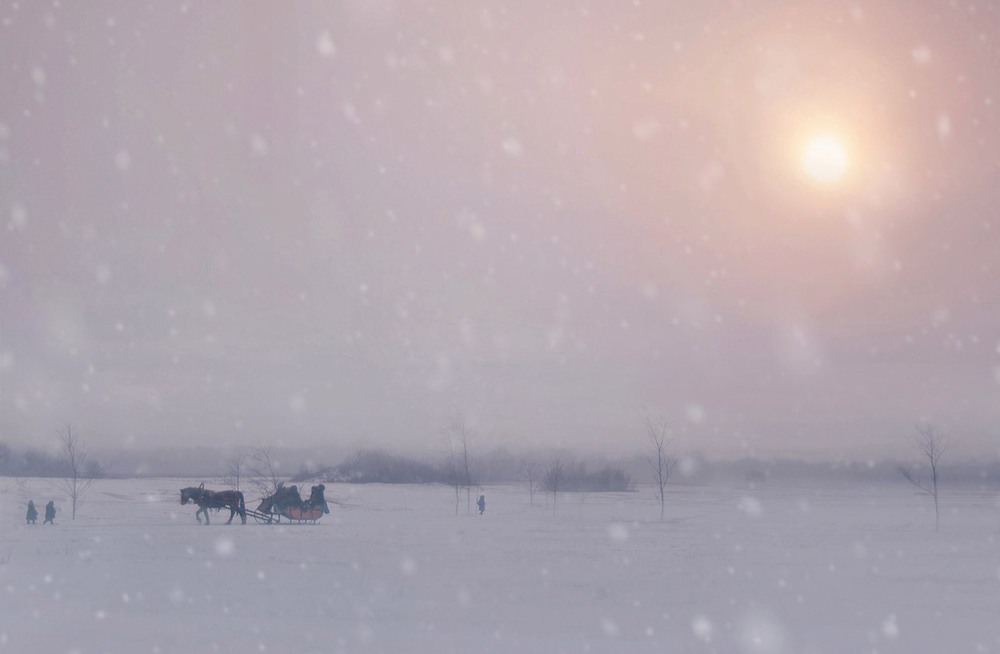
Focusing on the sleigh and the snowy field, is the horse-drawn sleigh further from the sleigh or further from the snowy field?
the snowy field

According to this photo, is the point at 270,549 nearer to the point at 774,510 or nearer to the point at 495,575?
the point at 495,575

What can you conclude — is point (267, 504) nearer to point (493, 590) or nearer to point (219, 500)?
point (219, 500)

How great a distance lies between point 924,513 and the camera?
2051 inches

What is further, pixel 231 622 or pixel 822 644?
pixel 231 622

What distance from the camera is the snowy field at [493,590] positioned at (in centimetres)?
1307

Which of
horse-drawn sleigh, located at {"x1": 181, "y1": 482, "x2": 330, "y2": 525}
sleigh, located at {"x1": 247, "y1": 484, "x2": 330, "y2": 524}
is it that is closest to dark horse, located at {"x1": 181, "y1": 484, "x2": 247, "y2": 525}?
horse-drawn sleigh, located at {"x1": 181, "y1": 482, "x2": 330, "y2": 525}

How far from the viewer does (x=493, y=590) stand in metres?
18.1

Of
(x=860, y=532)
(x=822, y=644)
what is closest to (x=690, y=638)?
(x=822, y=644)

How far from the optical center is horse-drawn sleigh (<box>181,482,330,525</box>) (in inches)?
1490

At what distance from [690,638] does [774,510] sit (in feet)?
147

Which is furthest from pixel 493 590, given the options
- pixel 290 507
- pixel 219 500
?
pixel 290 507

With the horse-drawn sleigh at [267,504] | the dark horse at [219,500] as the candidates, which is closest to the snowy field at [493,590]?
the dark horse at [219,500]

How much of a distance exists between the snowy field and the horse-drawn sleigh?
109 cm

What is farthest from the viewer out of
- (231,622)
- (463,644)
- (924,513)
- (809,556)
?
(924,513)
